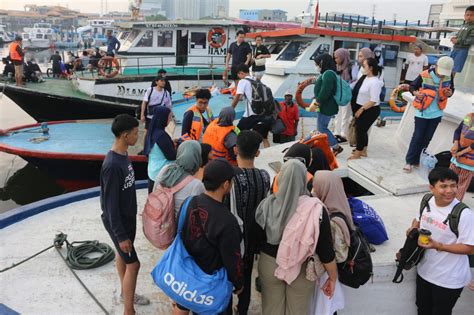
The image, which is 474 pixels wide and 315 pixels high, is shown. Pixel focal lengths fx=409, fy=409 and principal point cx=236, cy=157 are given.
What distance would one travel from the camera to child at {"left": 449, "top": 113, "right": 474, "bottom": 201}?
12.9 feet

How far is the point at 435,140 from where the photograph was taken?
589 cm

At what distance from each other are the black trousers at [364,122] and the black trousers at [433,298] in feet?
8.66

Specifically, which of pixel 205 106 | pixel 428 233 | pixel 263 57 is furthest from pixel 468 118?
pixel 263 57

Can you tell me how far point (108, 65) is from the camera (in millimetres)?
13383

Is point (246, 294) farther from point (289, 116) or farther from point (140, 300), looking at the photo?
point (289, 116)

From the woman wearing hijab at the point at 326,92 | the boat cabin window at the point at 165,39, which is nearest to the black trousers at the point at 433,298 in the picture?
the woman wearing hijab at the point at 326,92

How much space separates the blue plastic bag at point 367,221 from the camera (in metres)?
3.55

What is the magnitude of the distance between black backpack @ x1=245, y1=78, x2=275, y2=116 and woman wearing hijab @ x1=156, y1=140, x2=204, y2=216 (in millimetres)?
2868

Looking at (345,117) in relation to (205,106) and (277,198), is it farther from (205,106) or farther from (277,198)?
(277,198)

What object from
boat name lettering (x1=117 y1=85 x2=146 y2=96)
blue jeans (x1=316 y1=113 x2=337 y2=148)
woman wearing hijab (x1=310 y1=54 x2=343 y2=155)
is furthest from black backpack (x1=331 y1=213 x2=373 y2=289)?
boat name lettering (x1=117 y1=85 x2=146 y2=96)

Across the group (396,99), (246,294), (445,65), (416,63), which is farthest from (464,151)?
(416,63)

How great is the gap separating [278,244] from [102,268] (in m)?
1.97

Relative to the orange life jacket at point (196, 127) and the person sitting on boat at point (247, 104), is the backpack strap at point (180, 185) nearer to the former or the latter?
the orange life jacket at point (196, 127)

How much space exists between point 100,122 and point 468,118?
27.7ft
